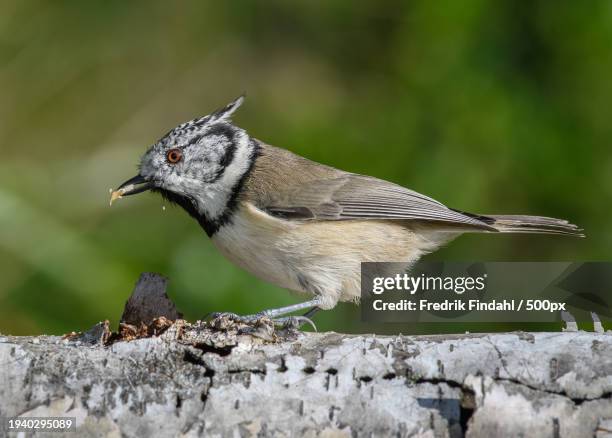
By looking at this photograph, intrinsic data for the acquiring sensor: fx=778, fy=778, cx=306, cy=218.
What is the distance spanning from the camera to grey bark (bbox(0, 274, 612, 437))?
8.18 ft

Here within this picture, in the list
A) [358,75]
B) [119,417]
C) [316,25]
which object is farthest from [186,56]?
[119,417]

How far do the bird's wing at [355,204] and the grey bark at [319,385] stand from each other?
1316 millimetres

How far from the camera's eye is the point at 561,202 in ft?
14.7

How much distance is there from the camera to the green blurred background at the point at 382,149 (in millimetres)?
4383

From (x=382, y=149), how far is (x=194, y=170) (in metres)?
1.16

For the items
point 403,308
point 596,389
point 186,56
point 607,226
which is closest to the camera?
point 596,389

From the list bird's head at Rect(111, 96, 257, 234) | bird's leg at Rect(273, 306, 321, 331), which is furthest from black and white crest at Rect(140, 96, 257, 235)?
bird's leg at Rect(273, 306, 321, 331)

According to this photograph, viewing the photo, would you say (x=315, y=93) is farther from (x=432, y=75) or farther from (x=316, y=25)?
(x=432, y=75)

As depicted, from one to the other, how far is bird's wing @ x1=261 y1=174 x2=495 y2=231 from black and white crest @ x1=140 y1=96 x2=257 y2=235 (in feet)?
0.97

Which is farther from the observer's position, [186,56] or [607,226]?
[186,56]

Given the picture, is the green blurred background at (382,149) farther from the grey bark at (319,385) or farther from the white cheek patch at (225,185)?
the grey bark at (319,385)

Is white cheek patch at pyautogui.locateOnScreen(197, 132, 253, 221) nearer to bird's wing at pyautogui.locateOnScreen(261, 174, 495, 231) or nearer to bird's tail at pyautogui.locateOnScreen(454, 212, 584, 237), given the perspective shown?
bird's wing at pyautogui.locateOnScreen(261, 174, 495, 231)

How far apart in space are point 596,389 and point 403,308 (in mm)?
1602

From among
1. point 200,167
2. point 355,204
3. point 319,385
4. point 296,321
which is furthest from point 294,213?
point 319,385
